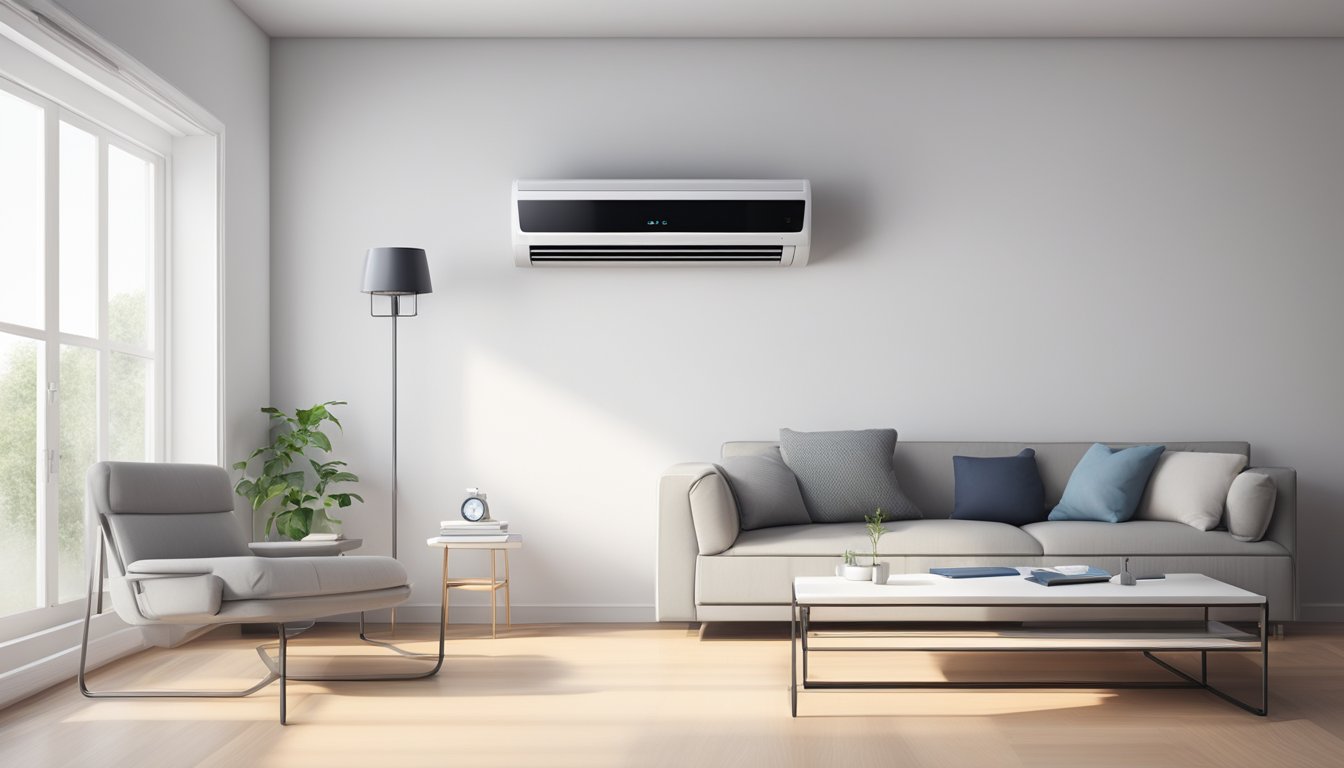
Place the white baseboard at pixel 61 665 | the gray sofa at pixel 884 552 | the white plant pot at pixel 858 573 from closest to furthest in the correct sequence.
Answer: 1. the white baseboard at pixel 61 665
2. the white plant pot at pixel 858 573
3. the gray sofa at pixel 884 552

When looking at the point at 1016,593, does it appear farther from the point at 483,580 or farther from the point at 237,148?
the point at 237,148

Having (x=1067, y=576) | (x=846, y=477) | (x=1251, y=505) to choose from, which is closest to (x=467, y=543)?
(x=846, y=477)

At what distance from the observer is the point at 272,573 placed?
3.43 m

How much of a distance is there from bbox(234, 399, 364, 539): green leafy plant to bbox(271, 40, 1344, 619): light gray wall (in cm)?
18

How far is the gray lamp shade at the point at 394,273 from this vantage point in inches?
194

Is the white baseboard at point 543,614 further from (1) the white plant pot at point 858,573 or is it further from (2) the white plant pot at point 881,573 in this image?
(2) the white plant pot at point 881,573

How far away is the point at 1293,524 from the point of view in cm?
463

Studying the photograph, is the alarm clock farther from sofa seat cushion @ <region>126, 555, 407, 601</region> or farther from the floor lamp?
sofa seat cushion @ <region>126, 555, 407, 601</region>

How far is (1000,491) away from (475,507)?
2.30m

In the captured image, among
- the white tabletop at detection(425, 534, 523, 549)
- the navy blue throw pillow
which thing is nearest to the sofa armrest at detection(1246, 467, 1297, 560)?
the navy blue throw pillow

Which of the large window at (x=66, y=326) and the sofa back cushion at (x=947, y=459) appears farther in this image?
the sofa back cushion at (x=947, y=459)

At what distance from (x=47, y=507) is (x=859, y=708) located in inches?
112

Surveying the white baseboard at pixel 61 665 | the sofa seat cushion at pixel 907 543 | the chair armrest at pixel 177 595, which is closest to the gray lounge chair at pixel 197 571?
the chair armrest at pixel 177 595

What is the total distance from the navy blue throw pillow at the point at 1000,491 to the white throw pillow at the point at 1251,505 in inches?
29.9
